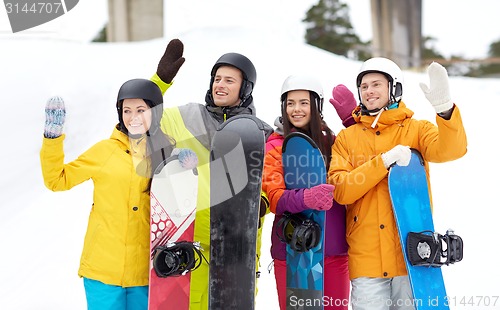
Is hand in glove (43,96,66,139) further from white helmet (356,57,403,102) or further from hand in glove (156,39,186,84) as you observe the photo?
white helmet (356,57,403,102)

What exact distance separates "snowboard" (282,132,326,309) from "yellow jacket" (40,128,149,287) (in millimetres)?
797

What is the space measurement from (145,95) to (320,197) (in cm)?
109

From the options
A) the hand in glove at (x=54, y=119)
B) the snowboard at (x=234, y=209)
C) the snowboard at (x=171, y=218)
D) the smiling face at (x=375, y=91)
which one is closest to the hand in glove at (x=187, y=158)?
the snowboard at (x=171, y=218)

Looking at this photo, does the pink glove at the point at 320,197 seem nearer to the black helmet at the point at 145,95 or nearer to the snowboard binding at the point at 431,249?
the snowboard binding at the point at 431,249

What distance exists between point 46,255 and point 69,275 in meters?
0.42

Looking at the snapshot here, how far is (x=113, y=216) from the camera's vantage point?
2.87 meters

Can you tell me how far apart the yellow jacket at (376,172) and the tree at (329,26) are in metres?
26.3

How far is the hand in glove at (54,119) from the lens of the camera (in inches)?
108

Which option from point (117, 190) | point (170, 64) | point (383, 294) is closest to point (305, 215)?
point (383, 294)

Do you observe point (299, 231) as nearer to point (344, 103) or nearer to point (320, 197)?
point (320, 197)

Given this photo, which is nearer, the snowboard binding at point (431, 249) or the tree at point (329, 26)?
the snowboard binding at point (431, 249)

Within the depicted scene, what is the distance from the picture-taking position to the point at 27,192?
6.30 metres

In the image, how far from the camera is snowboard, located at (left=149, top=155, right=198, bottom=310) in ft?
9.54

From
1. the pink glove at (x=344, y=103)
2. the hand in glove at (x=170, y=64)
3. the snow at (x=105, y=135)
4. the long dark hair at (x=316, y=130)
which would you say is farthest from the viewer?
the snow at (x=105, y=135)
